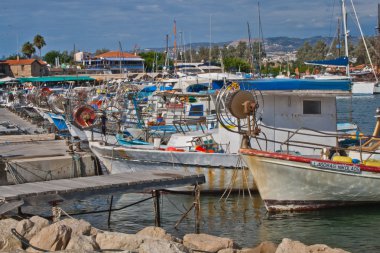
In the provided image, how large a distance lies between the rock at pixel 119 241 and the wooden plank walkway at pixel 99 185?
2116 millimetres

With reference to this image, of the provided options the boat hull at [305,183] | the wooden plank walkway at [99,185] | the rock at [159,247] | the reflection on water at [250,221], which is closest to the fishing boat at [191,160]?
the reflection on water at [250,221]

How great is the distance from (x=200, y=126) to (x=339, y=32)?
149ft

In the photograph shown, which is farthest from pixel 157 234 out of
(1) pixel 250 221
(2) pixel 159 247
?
(1) pixel 250 221

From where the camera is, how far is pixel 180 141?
21.9 m

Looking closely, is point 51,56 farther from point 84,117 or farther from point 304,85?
point 304,85

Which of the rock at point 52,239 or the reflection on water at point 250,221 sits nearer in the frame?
the rock at point 52,239

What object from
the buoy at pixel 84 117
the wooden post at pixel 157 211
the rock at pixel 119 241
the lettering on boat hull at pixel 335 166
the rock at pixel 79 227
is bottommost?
the wooden post at pixel 157 211

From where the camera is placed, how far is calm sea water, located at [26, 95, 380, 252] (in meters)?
16.1

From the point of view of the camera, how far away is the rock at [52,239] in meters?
11.7

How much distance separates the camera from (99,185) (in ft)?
48.2

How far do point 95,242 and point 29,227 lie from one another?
1.43m

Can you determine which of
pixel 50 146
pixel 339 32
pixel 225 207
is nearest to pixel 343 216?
pixel 225 207

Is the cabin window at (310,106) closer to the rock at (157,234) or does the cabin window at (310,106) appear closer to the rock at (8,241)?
the rock at (157,234)

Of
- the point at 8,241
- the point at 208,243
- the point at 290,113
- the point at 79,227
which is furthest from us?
the point at 290,113
